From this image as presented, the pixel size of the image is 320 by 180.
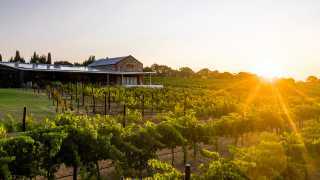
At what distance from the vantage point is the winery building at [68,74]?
55.2 m

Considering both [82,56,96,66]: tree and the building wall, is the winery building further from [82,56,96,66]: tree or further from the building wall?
[82,56,96,66]: tree

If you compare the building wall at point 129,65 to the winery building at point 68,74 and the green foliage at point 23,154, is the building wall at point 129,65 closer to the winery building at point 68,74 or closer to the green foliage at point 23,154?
the winery building at point 68,74

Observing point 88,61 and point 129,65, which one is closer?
point 129,65

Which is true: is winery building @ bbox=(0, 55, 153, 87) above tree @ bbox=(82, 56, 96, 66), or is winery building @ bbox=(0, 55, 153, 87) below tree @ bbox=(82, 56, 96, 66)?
below

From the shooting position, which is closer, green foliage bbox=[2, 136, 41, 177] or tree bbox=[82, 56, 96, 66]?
green foliage bbox=[2, 136, 41, 177]

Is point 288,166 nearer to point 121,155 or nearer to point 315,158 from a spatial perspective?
point 315,158

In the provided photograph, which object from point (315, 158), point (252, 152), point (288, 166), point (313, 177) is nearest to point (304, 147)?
point (315, 158)

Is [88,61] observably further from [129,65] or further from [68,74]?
[68,74]

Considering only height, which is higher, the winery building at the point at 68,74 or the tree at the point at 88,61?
the tree at the point at 88,61

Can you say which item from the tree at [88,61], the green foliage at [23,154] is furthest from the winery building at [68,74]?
the green foliage at [23,154]

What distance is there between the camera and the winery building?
2175 inches

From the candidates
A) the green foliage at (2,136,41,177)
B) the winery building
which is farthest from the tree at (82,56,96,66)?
the green foliage at (2,136,41,177)

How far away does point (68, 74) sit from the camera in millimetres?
59562

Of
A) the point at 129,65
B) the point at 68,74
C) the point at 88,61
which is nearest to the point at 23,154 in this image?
the point at 68,74
